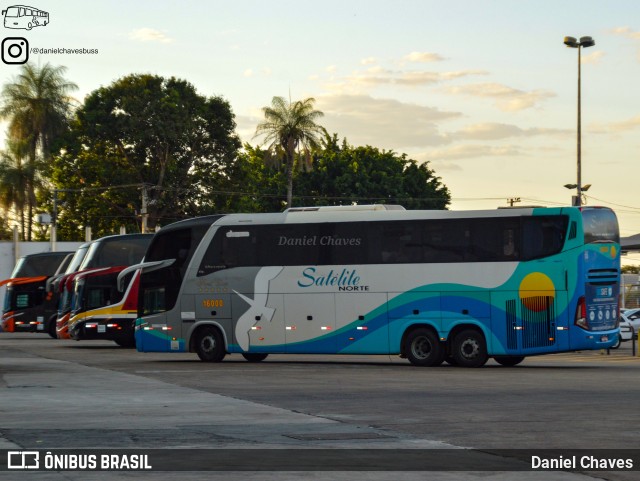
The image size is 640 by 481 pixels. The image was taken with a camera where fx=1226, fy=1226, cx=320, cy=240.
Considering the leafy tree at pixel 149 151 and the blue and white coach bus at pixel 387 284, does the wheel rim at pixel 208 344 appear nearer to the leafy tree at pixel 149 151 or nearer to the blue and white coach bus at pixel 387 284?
the blue and white coach bus at pixel 387 284

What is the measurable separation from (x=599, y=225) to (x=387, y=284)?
519 centimetres

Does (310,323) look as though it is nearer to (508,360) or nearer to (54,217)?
(508,360)

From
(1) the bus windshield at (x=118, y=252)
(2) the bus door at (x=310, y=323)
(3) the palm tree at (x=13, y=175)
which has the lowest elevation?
(2) the bus door at (x=310, y=323)

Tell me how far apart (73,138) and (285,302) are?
159 feet

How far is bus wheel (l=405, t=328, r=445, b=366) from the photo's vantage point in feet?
94.6

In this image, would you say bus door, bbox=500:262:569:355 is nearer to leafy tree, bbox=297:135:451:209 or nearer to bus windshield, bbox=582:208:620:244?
bus windshield, bbox=582:208:620:244

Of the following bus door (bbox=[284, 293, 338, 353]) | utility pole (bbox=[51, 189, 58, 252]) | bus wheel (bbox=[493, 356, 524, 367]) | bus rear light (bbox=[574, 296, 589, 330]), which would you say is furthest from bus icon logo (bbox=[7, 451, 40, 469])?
utility pole (bbox=[51, 189, 58, 252])

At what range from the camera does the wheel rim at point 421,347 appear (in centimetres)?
2906

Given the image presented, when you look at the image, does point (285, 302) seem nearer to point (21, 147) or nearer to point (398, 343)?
point (398, 343)

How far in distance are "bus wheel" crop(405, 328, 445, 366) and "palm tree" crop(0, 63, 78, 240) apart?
57.3 meters

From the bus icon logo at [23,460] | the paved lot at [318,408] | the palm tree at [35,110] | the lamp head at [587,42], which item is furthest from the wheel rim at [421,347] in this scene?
the palm tree at [35,110]

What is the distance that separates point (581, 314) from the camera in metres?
27.6

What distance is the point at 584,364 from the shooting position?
3219 centimetres

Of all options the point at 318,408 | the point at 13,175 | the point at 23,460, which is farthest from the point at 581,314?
the point at 13,175
